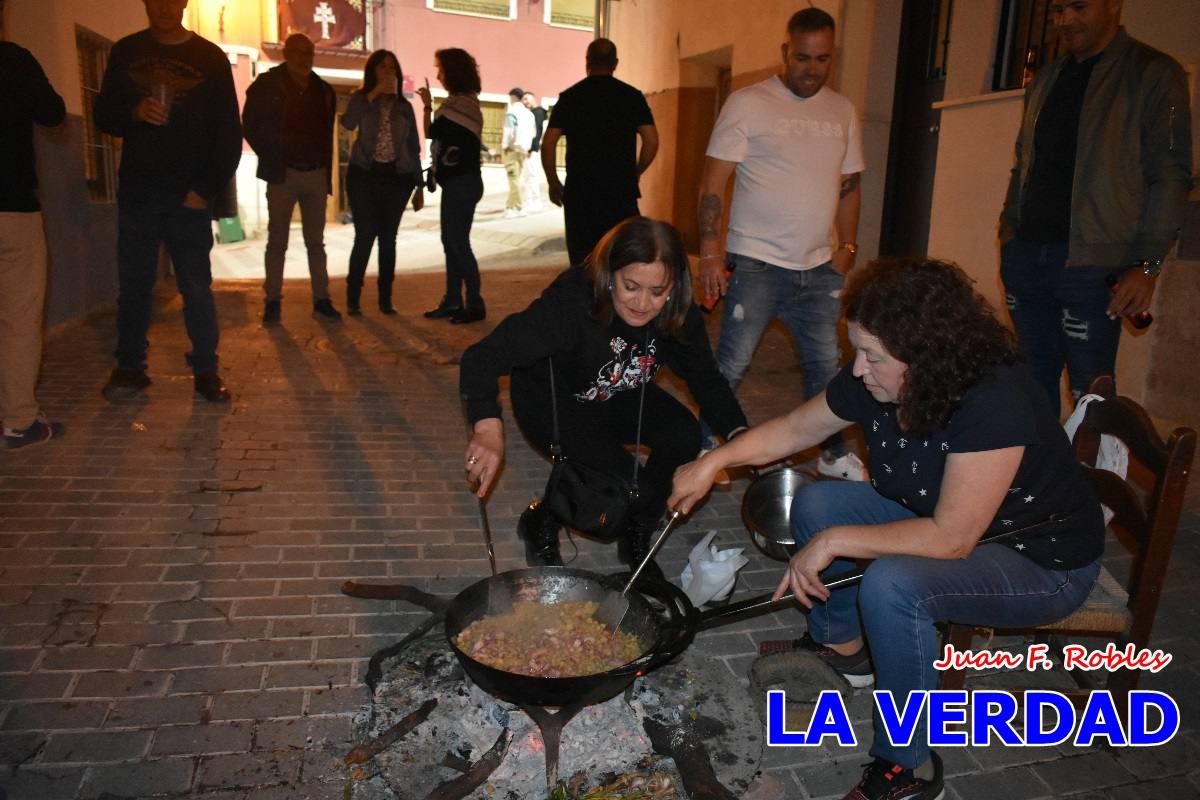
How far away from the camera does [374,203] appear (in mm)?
8250

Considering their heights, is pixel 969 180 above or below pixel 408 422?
above

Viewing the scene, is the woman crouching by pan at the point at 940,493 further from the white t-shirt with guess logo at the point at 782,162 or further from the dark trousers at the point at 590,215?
the dark trousers at the point at 590,215

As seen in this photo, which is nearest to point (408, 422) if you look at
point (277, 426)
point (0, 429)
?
point (277, 426)

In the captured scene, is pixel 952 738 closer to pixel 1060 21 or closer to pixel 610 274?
pixel 610 274

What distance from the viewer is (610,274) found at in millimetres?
3281

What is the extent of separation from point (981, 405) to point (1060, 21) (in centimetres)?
251

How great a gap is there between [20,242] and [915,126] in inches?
274

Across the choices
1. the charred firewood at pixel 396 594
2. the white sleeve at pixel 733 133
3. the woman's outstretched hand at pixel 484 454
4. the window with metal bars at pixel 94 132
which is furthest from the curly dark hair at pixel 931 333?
the window with metal bars at pixel 94 132

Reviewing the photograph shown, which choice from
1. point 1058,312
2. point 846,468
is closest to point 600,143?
point 846,468

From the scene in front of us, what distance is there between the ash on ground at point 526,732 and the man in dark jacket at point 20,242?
301 centimetres

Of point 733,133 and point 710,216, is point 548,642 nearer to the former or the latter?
point 710,216

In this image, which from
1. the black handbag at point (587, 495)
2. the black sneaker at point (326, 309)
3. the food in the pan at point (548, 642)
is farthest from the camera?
the black sneaker at point (326, 309)

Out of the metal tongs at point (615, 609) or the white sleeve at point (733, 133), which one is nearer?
the metal tongs at point (615, 609)

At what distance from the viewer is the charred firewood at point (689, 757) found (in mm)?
2469
